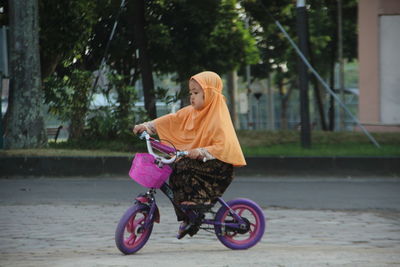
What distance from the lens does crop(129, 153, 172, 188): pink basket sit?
6312 mm

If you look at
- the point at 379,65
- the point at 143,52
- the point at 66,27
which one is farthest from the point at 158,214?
the point at 379,65

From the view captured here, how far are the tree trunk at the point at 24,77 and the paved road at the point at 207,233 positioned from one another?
6.53 feet

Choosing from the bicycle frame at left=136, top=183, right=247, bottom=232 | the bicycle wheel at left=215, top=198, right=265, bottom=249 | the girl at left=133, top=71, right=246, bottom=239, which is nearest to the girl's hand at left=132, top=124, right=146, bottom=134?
the girl at left=133, top=71, right=246, bottom=239

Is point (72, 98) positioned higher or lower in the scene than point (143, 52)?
lower

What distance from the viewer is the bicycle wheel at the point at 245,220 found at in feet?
22.3

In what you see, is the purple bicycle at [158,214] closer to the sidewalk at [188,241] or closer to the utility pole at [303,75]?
the sidewalk at [188,241]

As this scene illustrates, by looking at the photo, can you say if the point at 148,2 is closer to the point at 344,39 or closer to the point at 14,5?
the point at 14,5

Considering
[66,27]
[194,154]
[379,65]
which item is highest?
[66,27]

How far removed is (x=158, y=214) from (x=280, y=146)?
9.93m

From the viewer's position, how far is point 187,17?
80.1ft

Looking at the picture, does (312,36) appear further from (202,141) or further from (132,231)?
(132,231)

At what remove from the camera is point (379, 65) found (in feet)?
64.1

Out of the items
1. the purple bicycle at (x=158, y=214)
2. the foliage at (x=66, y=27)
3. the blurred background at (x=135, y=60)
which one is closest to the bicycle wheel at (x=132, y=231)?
the purple bicycle at (x=158, y=214)

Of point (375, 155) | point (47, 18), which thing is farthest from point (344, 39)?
point (375, 155)
